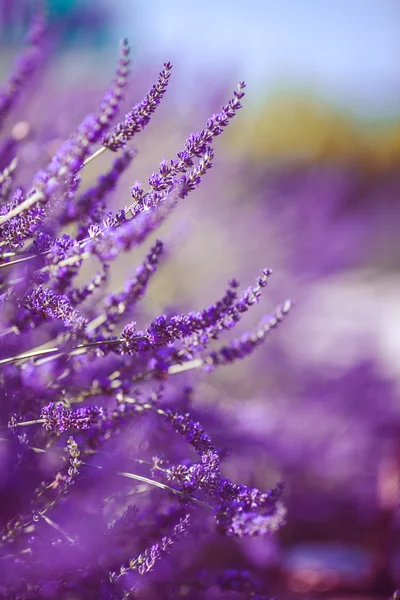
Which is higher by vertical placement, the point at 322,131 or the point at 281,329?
the point at 322,131

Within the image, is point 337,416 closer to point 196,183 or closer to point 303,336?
point 303,336

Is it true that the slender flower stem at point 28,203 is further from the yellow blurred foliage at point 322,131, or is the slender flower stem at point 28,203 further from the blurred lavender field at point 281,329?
the yellow blurred foliage at point 322,131

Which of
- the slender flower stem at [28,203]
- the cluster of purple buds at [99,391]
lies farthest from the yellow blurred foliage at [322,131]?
the slender flower stem at [28,203]

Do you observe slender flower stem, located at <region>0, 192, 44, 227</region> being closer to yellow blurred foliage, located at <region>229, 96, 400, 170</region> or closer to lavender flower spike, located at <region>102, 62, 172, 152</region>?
lavender flower spike, located at <region>102, 62, 172, 152</region>

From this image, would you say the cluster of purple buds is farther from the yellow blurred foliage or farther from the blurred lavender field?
the yellow blurred foliage

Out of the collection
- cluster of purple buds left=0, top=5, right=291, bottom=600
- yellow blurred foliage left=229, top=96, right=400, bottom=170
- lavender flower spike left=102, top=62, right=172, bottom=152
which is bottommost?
cluster of purple buds left=0, top=5, right=291, bottom=600

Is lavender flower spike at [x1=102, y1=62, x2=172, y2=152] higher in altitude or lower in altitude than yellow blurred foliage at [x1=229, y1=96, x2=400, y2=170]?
lower

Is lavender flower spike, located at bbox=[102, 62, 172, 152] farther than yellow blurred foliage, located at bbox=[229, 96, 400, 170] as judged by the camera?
No

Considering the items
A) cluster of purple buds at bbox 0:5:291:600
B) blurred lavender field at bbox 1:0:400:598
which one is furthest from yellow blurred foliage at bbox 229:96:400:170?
cluster of purple buds at bbox 0:5:291:600

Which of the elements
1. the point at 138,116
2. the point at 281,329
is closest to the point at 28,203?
the point at 138,116

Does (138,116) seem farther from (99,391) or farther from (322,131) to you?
(322,131)
